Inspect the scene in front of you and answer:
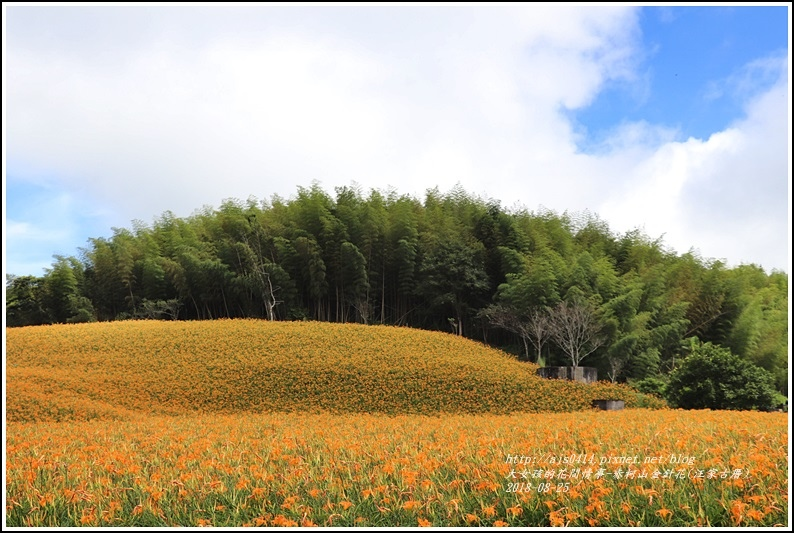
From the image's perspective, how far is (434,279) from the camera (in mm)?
20234

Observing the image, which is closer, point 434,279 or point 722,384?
point 722,384

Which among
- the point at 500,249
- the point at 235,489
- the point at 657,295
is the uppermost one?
the point at 500,249

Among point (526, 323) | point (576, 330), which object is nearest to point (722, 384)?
point (576, 330)

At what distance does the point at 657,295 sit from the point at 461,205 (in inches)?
323

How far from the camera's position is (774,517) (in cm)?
256

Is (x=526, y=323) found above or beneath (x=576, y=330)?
above

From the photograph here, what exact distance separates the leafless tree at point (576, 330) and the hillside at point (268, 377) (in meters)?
1.11

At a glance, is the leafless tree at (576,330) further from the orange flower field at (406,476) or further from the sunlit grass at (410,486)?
the sunlit grass at (410,486)

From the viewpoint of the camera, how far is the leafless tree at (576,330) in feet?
51.1

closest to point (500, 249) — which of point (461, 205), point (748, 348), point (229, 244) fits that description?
point (461, 205)

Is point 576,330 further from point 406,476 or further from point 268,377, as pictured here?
point 406,476

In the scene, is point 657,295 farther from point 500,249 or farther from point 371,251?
point 371,251

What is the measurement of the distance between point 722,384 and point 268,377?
28.9 feet

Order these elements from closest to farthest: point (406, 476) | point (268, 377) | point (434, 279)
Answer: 1. point (406, 476)
2. point (268, 377)
3. point (434, 279)
